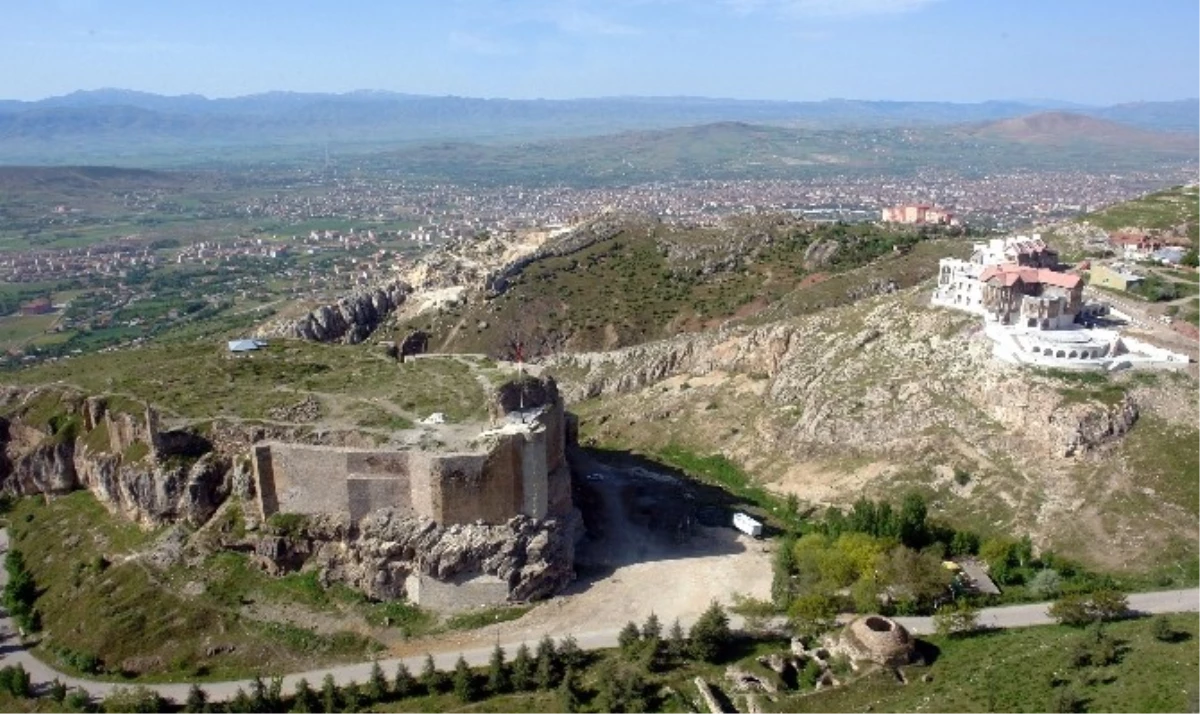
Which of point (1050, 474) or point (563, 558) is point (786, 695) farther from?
point (1050, 474)

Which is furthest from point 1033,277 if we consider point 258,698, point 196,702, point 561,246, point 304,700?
point 561,246

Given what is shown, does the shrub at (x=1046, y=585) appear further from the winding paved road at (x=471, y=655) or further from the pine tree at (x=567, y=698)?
the pine tree at (x=567, y=698)

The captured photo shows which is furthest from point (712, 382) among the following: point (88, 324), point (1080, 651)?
point (88, 324)

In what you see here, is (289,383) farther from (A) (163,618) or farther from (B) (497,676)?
(B) (497,676)

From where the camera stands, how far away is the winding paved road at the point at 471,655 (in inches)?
1452

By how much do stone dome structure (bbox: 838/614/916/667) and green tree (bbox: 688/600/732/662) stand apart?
4499 mm

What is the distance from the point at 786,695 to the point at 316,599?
66.6 feet

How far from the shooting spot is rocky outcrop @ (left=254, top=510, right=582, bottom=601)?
4025 centimetres

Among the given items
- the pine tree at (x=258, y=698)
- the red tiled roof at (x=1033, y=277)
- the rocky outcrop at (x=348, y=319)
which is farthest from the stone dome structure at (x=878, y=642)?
the rocky outcrop at (x=348, y=319)

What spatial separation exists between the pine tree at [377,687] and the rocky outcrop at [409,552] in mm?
5611

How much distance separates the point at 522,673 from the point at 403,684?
4574 millimetres

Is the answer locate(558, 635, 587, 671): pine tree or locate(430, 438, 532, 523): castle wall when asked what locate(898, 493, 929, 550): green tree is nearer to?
locate(558, 635, 587, 671): pine tree

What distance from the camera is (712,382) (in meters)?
67.0

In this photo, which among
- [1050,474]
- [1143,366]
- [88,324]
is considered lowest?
[88,324]
